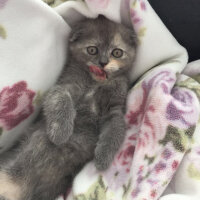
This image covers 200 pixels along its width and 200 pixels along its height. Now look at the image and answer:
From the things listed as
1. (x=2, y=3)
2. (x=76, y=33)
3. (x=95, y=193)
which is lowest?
(x=95, y=193)

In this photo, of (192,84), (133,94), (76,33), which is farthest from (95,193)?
(76,33)

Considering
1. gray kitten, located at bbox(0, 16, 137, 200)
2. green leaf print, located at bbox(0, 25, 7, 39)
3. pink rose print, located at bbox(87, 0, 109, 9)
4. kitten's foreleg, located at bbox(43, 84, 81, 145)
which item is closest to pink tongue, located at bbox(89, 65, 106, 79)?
gray kitten, located at bbox(0, 16, 137, 200)

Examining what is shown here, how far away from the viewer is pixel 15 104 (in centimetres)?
134

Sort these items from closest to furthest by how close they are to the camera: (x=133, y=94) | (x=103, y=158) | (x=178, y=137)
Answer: (x=178, y=137) → (x=103, y=158) → (x=133, y=94)

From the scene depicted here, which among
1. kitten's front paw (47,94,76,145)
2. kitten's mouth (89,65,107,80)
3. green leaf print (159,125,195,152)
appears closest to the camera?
green leaf print (159,125,195,152)

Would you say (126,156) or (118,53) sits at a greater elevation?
(118,53)

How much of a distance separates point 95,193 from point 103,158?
14 centimetres

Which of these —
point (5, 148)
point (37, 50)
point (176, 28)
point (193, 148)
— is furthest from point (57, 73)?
point (193, 148)

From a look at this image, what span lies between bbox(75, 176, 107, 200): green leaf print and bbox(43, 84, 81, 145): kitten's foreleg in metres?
0.22

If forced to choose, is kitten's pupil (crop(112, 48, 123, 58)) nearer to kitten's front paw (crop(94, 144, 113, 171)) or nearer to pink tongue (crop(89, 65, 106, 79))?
pink tongue (crop(89, 65, 106, 79))

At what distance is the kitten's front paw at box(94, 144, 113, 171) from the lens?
1279 mm

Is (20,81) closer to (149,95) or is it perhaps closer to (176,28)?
(149,95)

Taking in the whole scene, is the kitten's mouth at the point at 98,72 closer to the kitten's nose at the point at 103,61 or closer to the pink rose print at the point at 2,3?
the kitten's nose at the point at 103,61

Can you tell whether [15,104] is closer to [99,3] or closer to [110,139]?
[110,139]
